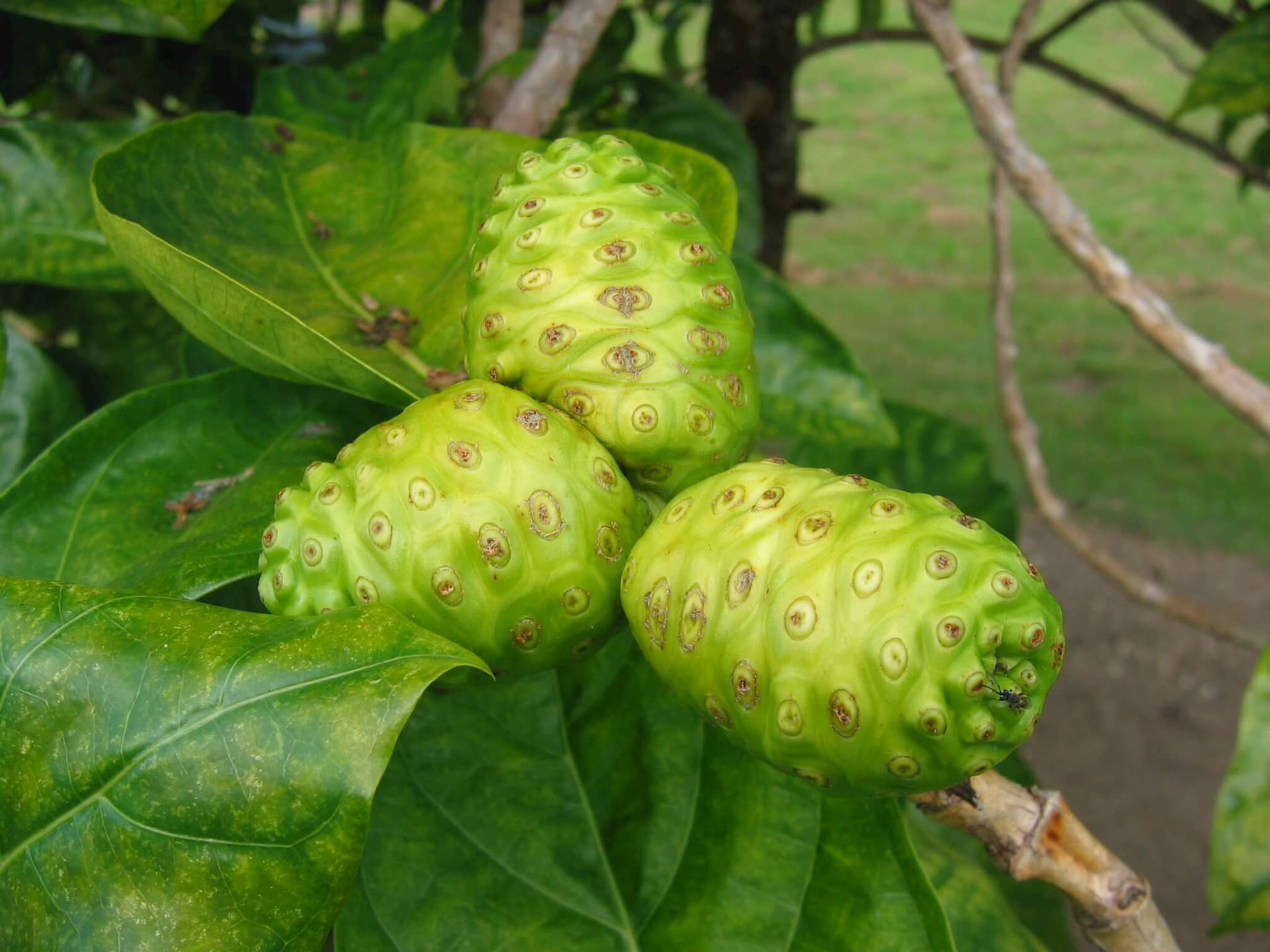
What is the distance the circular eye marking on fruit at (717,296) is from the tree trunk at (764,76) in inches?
55.2

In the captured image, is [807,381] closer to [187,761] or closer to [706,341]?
[706,341]

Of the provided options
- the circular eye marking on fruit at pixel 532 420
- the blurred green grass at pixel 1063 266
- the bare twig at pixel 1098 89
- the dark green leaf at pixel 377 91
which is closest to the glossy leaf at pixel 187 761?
the circular eye marking on fruit at pixel 532 420

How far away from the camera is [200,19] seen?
975 mm

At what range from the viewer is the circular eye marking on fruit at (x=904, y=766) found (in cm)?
58

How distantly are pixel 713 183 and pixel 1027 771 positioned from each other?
0.92 m

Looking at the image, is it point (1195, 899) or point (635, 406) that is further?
point (1195, 899)

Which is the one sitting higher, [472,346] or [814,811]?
[472,346]

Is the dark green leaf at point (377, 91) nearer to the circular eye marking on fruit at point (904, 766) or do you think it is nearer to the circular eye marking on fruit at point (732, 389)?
the circular eye marking on fruit at point (732, 389)

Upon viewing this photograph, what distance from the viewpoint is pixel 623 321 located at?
0.76 meters

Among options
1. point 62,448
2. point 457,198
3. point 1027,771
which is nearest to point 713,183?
point 457,198

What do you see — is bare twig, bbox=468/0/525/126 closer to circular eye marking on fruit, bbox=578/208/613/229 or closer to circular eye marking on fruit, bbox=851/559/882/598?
circular eye marking on fruit, bbox=578/208/613/229

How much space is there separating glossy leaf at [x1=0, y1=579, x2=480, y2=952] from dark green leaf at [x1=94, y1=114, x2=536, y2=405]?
9.6 inches

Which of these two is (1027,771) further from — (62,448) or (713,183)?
(62,448)

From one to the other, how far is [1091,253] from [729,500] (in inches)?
31.4
